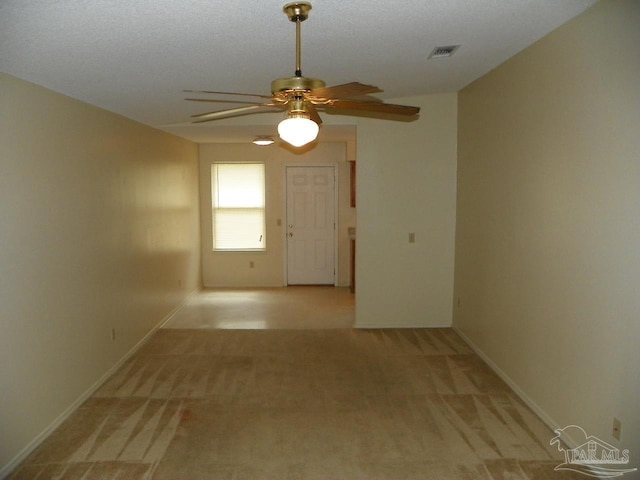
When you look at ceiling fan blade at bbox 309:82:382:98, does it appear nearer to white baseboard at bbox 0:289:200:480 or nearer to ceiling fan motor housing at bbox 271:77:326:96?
ceiling fan motor housing at bbox 271:77:326:96

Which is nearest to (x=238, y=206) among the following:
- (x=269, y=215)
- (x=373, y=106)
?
(x=269, y=215)

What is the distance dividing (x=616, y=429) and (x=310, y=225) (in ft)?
20.3

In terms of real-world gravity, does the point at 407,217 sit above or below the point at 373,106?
below

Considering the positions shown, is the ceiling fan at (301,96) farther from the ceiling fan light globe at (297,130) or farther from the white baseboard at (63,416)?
the white baseboard at (63,416)

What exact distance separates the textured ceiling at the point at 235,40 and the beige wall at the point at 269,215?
4115 mm

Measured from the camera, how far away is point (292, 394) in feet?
13.3

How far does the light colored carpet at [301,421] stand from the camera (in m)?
2.99

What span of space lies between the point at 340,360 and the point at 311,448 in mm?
1665

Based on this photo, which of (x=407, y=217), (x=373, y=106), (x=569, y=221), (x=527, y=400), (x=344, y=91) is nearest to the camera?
(x=344, y=91)

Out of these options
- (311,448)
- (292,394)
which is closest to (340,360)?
(292,394)

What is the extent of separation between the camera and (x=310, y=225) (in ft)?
27.8

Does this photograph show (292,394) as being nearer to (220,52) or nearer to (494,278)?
(494,278)

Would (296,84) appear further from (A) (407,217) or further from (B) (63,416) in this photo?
(A) (407,217)

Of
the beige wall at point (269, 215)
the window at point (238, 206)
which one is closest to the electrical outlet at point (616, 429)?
the beige wall at point (269, 215)
